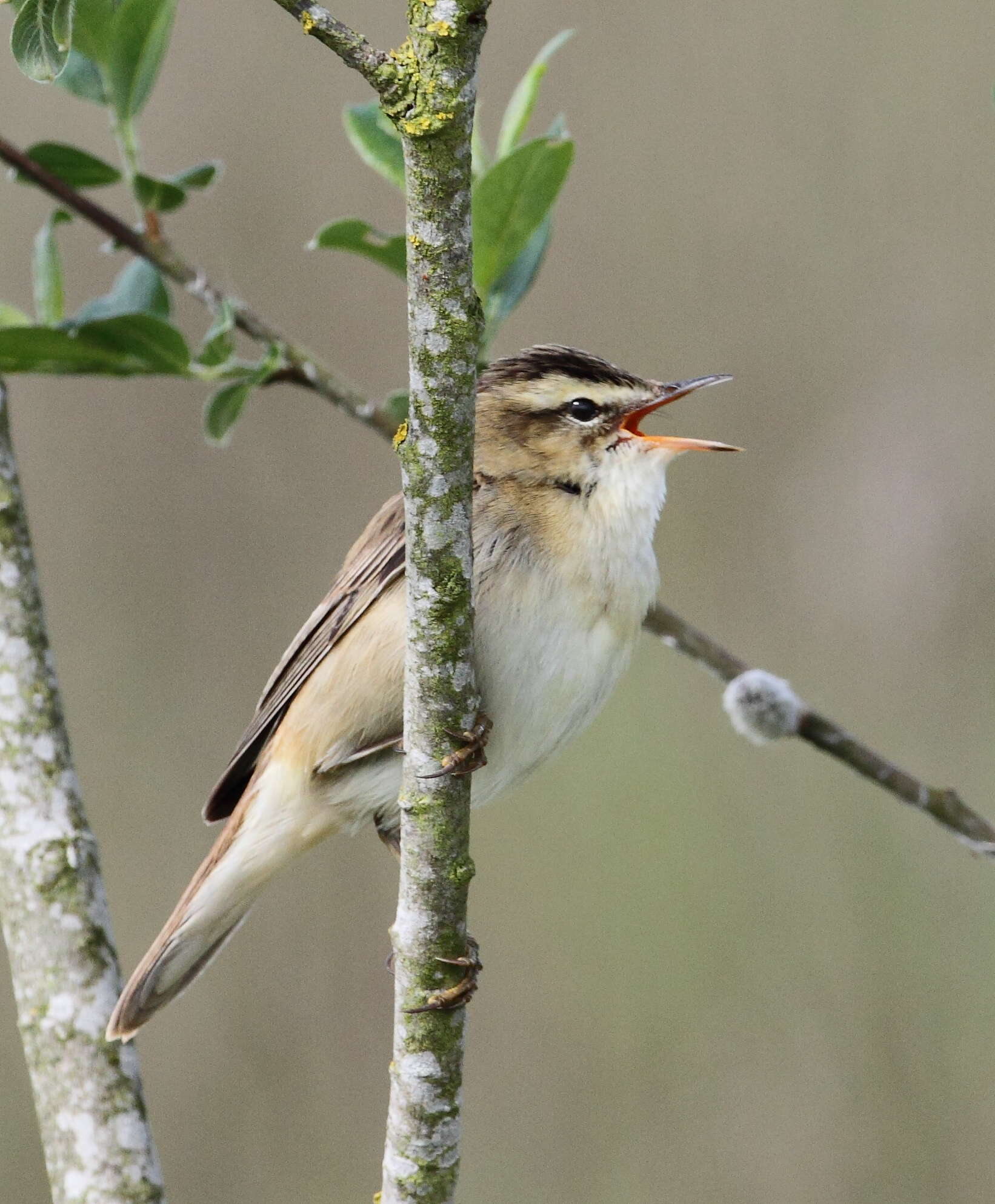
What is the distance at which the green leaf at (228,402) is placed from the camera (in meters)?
2.70

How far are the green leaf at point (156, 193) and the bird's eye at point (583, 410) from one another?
83cm

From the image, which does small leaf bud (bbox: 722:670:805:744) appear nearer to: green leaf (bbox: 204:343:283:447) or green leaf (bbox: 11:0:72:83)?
green leaf (bbox: 204:343:283:447)

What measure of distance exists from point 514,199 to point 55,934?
153cm

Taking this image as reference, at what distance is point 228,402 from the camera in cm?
279

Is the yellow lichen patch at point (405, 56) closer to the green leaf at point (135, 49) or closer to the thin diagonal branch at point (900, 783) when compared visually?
the green leaf at point (135, 49)

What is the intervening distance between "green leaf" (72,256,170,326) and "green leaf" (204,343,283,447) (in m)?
0.18

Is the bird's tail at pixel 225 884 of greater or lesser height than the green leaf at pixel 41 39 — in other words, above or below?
below

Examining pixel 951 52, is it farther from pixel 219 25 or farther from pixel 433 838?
pixel 433 838

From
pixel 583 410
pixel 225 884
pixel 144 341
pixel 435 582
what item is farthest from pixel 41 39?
pixel 225 884

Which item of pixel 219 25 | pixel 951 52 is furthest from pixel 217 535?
pixel 951 52

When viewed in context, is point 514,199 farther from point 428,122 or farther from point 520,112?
point 428,122

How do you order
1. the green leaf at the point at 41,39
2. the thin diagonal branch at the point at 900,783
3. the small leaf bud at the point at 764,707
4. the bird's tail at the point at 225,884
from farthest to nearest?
the bird's tail at the point at 225,884, the small leaf bud at the point at 764,707, the thin diagonal branch at the point at 900,783, the green leaf at the point at 41,39

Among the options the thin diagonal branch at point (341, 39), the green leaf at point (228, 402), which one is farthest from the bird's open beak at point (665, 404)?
the thin diagonal branch at point (341, 39)

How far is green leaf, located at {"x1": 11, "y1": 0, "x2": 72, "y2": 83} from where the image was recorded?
5.66 ft
